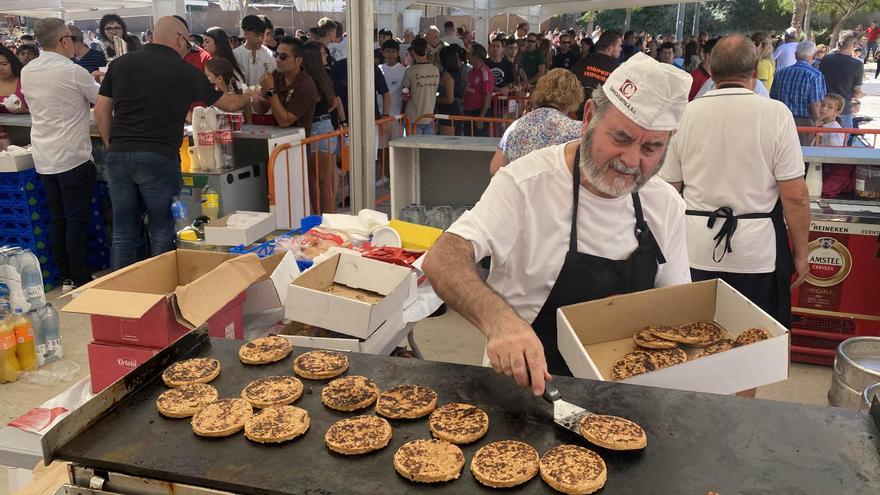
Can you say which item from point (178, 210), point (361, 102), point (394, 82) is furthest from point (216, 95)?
point (394, 82)

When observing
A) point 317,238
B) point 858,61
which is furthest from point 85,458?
point 858,61

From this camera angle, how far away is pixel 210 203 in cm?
531

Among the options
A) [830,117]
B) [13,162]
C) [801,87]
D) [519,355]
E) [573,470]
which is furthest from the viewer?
[801,87]

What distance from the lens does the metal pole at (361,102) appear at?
5.10 m

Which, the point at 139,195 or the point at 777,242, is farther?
the point at 139,195

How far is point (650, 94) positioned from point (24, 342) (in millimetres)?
4398

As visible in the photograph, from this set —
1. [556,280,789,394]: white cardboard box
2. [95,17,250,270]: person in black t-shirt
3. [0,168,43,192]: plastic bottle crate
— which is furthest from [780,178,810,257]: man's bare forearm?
Answer: [0,168,43,192]: plastic bottle crate

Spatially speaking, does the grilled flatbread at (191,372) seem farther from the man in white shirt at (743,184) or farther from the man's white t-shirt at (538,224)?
the man in white shirt at (743,184)

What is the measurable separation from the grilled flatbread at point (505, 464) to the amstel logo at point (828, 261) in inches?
154

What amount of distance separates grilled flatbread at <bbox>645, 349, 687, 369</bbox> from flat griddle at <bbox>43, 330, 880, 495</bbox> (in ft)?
0.98

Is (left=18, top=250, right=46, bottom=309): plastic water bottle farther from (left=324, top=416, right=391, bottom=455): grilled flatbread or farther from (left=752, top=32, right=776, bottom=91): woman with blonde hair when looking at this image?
(left=752, top=32, right=776, bottom=91): woman with blonde hair

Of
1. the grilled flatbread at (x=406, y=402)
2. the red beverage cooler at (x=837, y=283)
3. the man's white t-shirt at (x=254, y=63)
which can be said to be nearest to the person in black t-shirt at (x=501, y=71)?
the man's white t-shirt at (x=254, y=63)

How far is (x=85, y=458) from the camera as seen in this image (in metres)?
1.48

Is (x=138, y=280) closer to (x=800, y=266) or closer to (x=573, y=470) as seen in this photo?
(x=573, y=470)
